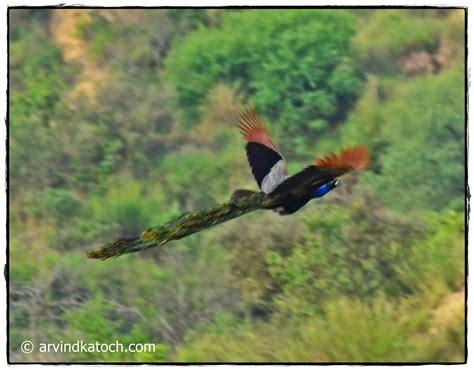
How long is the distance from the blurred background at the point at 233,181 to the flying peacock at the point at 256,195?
1920 mm

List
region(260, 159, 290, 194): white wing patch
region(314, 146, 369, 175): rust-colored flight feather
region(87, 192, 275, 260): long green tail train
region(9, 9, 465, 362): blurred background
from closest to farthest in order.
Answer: region(314, 146, 369, 175): rust-colored flight feather < region(87, 192, 275, 260): long green tail train < region(260, 159, 290, 194): white wing patch < region(9, 9, 465, 362): blurred background

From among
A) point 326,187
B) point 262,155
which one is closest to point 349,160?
point 326,187

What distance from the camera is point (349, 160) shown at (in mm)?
8492

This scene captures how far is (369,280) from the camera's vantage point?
1302cm

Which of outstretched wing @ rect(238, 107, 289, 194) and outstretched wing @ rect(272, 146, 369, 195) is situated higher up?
outstretched wing @ rect(238, 107, 289, 194)

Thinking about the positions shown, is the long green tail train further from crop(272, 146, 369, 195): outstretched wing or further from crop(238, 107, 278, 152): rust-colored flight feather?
crop(238, 107, 278, 152): rust-colored flight feather

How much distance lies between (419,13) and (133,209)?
5457 millimetres

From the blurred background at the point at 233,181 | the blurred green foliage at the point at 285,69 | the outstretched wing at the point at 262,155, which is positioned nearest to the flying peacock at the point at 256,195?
the outstretched wing at the point at 262,155

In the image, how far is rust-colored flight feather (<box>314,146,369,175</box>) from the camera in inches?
331

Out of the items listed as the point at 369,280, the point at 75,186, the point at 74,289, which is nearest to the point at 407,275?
the point at 369,280

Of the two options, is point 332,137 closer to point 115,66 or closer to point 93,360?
point 115,66

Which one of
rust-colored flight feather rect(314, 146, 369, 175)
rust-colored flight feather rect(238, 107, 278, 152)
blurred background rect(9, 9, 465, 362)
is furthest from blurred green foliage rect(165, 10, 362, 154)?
rust-colored flight feather rect(314, 146, 369, 175)

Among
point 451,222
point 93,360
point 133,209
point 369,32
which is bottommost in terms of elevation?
point 93,360

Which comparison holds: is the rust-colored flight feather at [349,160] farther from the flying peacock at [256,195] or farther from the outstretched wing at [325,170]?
the flying peacock at [256,195]
